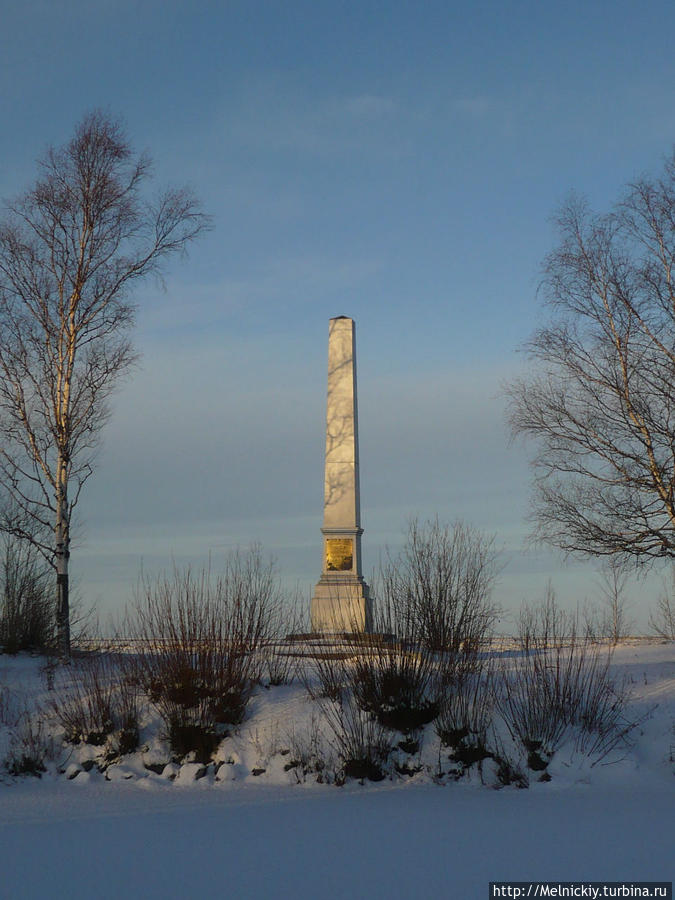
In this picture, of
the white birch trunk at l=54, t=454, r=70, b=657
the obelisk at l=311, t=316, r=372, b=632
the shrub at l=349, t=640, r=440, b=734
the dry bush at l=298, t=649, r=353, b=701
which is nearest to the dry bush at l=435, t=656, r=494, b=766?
the shrub at l=349, t=640, r=440, b=734

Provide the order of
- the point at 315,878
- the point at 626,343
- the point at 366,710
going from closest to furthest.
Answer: the point at 315,878 < the point at 366,710 < the point at 626,343

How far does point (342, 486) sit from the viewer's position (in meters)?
20.8

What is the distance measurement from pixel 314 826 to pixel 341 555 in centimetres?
1247

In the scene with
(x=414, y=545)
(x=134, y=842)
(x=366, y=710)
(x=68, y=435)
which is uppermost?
(x=68, y=435)

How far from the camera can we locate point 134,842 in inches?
311

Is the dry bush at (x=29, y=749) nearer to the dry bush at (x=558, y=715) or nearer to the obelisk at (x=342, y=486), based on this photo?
the dry bush at (x=558, y=715)

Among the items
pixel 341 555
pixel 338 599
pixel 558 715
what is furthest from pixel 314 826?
pixel 341 555

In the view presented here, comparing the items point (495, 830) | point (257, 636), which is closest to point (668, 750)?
point (495, 830)

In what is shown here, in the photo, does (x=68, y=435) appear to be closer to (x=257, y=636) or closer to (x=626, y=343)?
(x=257, y=636)

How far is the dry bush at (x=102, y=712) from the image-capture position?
10930mm

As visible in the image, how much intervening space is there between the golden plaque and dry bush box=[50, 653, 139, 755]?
357 inches

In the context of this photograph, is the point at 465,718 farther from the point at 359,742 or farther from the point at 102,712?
the point at 102,712

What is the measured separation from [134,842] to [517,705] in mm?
4679

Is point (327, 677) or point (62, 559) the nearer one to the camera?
point (327, 677)
